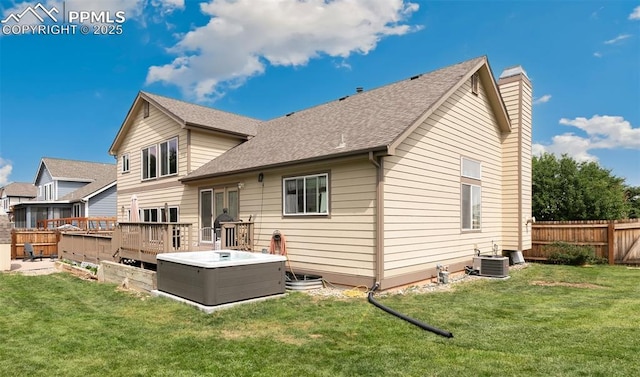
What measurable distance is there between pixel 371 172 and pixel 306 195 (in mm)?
1934

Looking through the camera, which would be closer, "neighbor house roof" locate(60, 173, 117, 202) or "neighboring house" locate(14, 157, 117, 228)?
"neighbor house roof" locate(60, 173, 117, 202)

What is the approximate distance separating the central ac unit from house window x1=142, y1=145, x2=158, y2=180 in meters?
11.6

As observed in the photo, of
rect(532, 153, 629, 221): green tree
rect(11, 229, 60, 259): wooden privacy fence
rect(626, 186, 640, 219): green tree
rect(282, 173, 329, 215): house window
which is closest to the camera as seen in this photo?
rect(282, 173, 329, 215): house window

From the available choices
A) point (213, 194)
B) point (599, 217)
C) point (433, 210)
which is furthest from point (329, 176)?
point (599, 217)

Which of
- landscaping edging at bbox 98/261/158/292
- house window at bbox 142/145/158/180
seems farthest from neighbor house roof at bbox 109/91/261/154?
landscaping edging at bbox 98/261/158/292

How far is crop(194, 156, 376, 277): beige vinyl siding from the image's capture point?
7867mm

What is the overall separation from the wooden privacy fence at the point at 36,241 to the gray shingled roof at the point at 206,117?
341 inches

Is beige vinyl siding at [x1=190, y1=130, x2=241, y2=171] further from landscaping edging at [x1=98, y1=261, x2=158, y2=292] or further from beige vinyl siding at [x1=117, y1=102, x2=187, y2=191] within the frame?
landscaping edging at [x1=98, y1=261, x2=158, y2=292]

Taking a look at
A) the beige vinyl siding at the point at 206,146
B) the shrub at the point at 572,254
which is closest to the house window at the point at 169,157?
the beige vinyl siding at the point at 206,146

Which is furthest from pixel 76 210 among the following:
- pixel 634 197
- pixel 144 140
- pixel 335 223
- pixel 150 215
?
pixel 634 197

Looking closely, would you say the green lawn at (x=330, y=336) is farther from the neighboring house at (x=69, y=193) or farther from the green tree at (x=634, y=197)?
the green tree at (x=634, y=197)

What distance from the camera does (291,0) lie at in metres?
13.1

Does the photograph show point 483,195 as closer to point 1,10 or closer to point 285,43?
point 285,43

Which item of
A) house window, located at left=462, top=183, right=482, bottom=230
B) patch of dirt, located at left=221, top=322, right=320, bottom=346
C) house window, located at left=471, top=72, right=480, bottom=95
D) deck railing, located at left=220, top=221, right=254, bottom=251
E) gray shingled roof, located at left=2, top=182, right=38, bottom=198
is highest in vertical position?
house window, located at left=471, top=72, right=480, bottom=95
